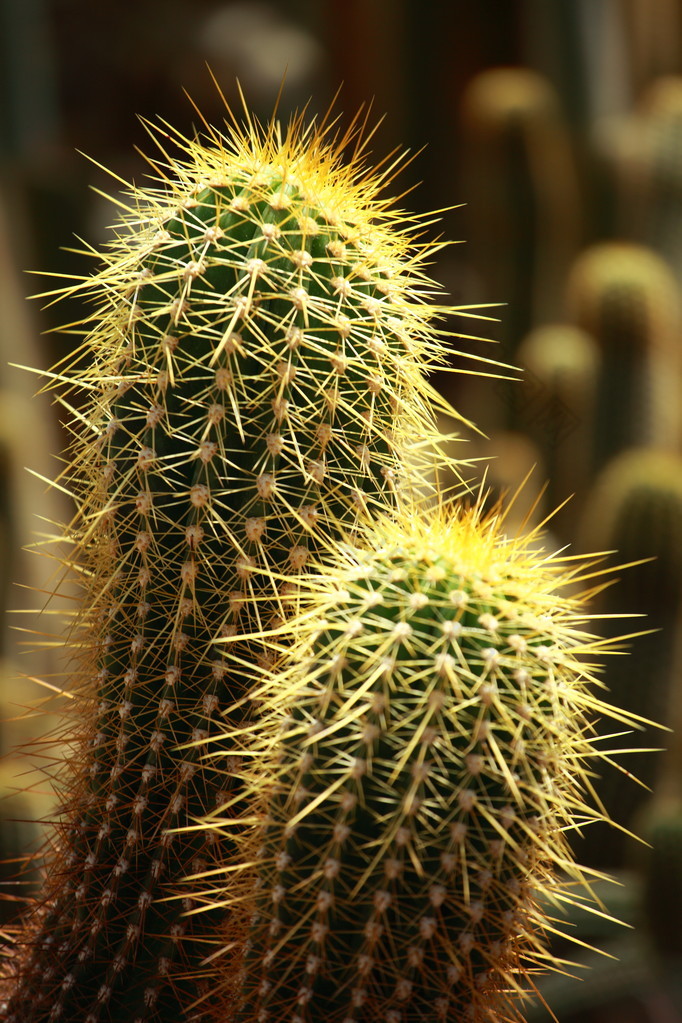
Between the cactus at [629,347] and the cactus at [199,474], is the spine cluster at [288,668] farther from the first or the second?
the cactus at [629,347]

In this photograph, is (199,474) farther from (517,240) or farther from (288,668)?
(517,240)

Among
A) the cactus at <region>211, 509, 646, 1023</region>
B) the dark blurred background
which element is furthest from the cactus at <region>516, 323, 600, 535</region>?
the cactus at <region>211, 509, 646, 1023</region>

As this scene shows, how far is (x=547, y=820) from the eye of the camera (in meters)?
1.21

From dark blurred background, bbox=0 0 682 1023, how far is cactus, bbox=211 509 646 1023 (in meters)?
0.74

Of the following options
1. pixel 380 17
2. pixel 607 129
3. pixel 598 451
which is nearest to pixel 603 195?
pixel 607 129

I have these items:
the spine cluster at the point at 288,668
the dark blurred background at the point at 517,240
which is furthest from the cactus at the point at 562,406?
the spine cluster at the point at 288,668

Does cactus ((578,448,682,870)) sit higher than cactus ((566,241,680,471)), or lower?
lower

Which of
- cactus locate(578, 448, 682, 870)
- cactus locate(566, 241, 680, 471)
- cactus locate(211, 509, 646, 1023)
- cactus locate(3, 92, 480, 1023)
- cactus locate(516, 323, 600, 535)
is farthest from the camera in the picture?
cactus locate(566, 241, 680, 471)

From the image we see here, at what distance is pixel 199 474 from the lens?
52.1 inches

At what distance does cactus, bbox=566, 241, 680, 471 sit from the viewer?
129 inches

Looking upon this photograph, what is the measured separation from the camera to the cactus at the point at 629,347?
10.8 ft

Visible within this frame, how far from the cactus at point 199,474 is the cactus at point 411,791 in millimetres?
161

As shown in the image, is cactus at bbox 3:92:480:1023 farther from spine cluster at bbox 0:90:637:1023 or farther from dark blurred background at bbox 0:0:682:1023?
dark blurred background at bbox 0:0:682:1023

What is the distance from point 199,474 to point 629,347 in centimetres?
237
